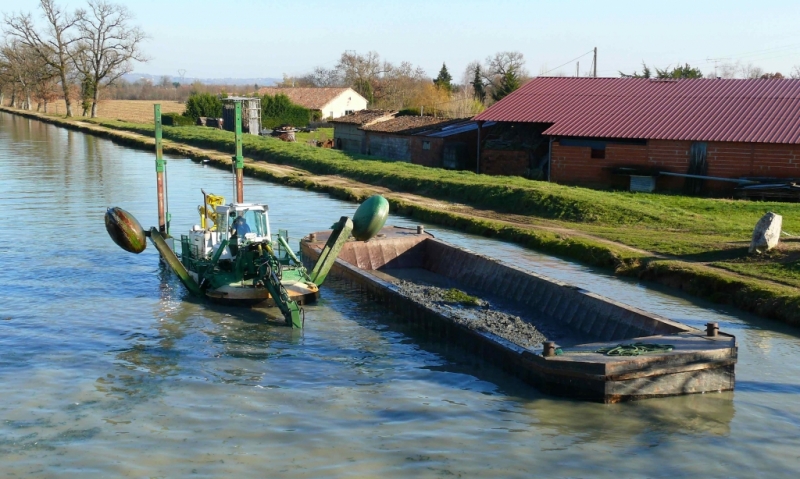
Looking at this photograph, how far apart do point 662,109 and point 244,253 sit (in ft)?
78.5

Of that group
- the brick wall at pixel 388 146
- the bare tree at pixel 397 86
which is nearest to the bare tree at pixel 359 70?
the bare tree at pixel 397 86

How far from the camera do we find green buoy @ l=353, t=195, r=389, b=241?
17938 mm

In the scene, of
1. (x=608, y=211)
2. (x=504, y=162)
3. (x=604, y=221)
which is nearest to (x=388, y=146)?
(x=504, y=162)

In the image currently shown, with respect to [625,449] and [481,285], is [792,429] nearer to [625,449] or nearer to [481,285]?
[625,449]

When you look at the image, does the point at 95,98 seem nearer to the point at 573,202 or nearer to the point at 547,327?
the point at 573,202

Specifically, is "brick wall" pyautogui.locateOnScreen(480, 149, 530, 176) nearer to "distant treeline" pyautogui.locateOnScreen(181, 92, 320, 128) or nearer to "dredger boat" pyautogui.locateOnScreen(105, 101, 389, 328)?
"dredger boat" pyautogui.locateOnScreen(105, 101, 389, 328)

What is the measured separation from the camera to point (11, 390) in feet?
41.2

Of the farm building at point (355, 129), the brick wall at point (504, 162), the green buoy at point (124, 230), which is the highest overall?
the farm building at point (355, 129)

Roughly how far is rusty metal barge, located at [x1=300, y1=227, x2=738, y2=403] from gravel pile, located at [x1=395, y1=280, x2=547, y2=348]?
0.17 feet

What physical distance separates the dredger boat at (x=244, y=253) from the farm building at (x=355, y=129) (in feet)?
105

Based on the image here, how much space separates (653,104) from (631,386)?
89.2 feet

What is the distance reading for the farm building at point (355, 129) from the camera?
166 feet

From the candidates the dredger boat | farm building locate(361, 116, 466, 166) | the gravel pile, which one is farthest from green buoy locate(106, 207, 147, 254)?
farm building locate(361, 116, 466, 166)

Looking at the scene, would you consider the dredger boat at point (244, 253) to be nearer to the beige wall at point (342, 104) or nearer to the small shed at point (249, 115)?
the small shed at point (249, 115)
